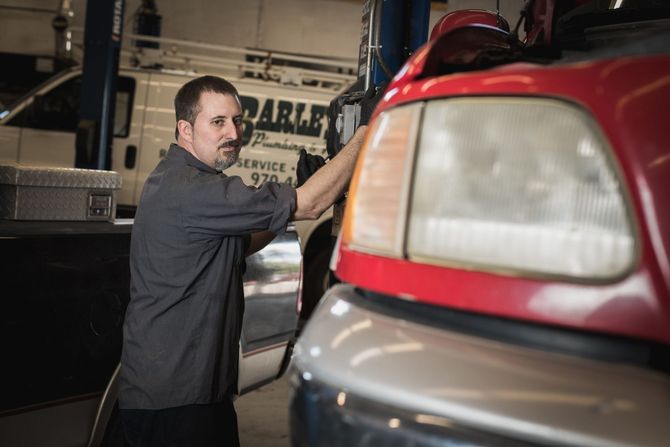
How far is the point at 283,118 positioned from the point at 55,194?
4.75m

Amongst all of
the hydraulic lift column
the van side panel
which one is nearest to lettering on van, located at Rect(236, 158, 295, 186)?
the van side panel

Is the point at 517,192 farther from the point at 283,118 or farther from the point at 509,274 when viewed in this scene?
the point at 283,118

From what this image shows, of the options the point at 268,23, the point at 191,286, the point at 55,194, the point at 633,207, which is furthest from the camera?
the point at 268,23

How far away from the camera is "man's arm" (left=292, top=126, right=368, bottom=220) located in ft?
6.47

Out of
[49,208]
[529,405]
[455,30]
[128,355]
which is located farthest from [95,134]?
[529,405]

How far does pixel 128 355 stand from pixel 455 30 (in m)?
1.34

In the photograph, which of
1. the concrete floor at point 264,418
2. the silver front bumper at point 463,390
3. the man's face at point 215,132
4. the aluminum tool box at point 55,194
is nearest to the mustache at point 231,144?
the man's face at point 215,132

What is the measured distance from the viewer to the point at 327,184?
2.00m

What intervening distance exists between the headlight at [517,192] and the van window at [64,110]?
6992mm

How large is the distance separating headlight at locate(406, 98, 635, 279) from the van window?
6.99m

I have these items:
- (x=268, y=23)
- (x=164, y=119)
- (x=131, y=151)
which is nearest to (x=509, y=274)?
(x=164, y=119)

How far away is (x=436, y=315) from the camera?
1036 millimetres

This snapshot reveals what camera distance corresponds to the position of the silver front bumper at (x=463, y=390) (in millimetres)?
797

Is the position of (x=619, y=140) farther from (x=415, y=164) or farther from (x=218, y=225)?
(x=218, y=225)
